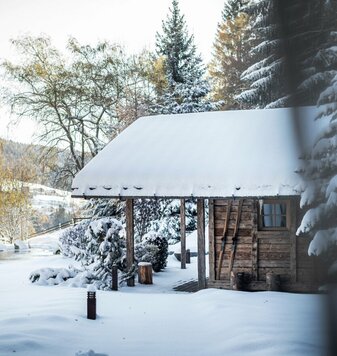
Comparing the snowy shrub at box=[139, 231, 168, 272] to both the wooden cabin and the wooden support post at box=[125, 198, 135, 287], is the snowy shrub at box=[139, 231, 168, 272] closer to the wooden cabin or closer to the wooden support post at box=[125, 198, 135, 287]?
the wooden support post at box=[125, 198, 135, 287]

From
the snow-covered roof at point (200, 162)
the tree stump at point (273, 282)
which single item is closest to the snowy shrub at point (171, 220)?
the snow-covered roof at point (200, 162)

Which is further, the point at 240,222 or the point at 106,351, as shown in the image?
the point at 240,222

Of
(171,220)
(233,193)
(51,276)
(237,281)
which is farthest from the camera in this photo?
(171,220)

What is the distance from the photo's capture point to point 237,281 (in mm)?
11922

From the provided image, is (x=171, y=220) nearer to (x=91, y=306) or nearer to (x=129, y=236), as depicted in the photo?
(x=129, y=236)

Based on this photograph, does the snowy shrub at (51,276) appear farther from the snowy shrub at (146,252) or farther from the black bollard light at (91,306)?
the black bollard light at (91,306)

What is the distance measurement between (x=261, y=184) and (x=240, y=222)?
148cm

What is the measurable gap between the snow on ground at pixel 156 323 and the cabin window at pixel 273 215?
1.70 metres

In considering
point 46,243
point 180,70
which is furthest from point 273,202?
point 46,243

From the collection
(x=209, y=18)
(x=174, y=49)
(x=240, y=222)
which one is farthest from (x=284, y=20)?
(x=174, y=49)

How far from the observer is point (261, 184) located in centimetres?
1114

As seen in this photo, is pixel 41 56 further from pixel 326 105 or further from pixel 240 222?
pixel 326 105

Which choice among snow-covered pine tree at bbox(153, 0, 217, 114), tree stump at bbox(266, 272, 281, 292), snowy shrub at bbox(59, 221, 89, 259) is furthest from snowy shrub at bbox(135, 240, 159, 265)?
snow-covered pine tree at bbox(153, 0, 217, 114)

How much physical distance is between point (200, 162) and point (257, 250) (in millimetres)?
2492
